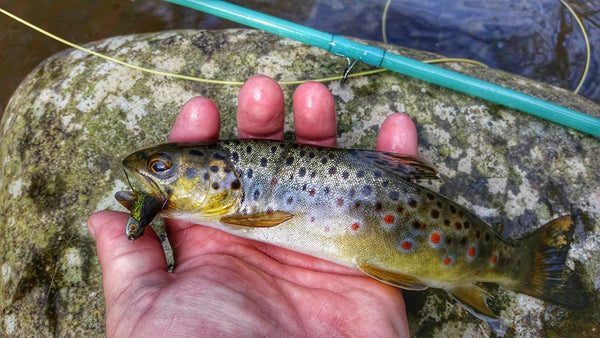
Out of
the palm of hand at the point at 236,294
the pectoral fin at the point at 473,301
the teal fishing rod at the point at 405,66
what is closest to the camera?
the palm of hand at the point at 236,294

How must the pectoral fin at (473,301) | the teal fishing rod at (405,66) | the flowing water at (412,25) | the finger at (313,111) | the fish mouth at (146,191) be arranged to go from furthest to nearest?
the flowing water at (412,25) < the teal fishing rod at (405,66) < the finger at (313,111) < the pectoral fin at (473,301) < the fish mouth at (146,191)

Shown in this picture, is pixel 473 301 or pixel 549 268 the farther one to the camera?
pixel 549 268

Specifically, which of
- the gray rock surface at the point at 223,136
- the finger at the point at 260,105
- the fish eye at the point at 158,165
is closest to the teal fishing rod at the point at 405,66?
the gray rock surface at the point at 223,136

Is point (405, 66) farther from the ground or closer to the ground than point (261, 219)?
farther from the ground

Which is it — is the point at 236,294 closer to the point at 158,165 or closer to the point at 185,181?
the point at 185,181

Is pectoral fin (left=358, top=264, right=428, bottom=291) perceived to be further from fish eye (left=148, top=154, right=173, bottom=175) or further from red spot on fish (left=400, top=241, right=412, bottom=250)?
fish eye (left=148, top=154, right=173, bottom=175)

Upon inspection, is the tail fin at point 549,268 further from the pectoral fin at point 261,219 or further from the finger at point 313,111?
the pectoral fin at point 261,219

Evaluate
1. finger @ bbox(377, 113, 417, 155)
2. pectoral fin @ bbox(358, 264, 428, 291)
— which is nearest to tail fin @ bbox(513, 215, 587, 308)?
pectoral fin @ bbox(358, 264, 428, 291)

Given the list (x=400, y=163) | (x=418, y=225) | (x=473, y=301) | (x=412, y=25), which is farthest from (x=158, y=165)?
(x=412, y=25)
